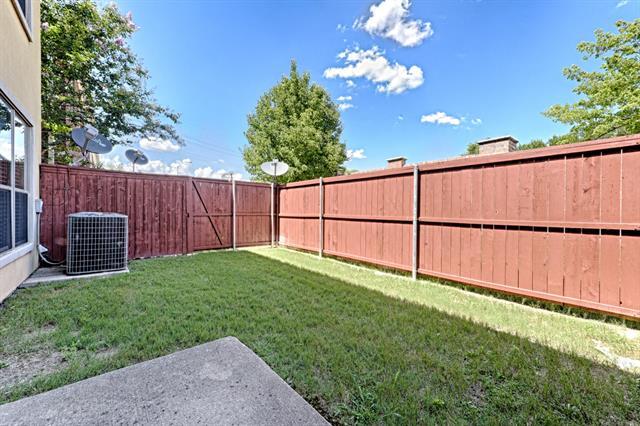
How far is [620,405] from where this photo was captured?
150 centimetres

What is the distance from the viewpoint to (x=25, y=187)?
384 centimetres

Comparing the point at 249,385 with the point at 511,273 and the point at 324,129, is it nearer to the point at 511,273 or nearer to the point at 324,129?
the point at 511,273

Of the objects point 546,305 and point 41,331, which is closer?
point 41,331

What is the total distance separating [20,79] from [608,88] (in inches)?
622

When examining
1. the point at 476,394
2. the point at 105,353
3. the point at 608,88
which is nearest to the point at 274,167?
the point at 105,353

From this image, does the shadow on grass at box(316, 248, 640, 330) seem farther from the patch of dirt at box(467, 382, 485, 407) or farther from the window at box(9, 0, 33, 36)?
the window at box(9, 0, 33, 36)

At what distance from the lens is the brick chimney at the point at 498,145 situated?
466cm

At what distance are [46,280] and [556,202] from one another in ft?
21.8

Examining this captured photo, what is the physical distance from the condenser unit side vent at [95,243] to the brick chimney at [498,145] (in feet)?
21.6

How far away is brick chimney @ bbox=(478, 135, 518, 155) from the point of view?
4.66 meters

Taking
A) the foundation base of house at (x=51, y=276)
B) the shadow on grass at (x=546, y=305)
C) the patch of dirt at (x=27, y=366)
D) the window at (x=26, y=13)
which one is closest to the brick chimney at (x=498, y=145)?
the shadow on grass at (x=546, y=305)

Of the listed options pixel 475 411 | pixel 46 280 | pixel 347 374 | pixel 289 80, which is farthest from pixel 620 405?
pixel 289 80

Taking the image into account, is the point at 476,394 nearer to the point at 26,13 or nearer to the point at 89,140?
the point at 26,13

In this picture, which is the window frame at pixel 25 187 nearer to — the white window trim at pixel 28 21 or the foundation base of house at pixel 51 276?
the foundation base of house at pixel 51 276
